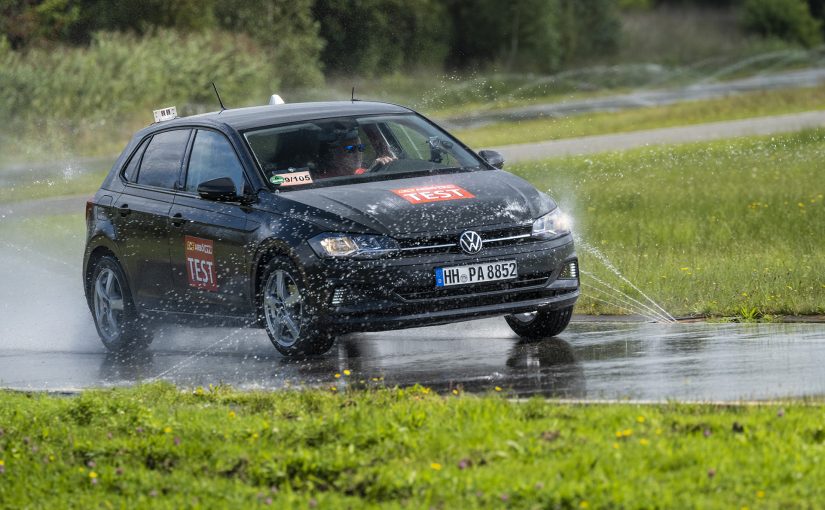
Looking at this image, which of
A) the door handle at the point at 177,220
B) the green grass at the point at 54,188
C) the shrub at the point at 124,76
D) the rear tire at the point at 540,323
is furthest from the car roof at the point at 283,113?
Answer: the shrub at the point at 124,76

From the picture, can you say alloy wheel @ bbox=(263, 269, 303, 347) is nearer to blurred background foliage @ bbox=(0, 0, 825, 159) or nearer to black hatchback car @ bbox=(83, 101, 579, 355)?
black hatchback car @ bbox=(83, 101, 579, 355)

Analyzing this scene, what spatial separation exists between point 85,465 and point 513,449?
6.58 ft

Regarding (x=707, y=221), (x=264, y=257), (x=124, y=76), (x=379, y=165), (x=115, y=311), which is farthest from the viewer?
(x=124, y=76)

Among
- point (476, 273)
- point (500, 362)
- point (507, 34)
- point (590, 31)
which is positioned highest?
point (476, 273)

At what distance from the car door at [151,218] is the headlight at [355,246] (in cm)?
192

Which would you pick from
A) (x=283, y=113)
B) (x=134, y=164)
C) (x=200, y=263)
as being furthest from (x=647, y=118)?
(x=200, y=263)

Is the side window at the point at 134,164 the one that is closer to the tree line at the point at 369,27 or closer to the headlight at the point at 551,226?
the headlight at the point at 551,226

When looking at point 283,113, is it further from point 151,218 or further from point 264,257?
point 264,257

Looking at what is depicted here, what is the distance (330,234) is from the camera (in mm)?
9742

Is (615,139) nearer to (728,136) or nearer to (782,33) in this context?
(728,136)

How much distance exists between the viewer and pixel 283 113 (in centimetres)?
1131

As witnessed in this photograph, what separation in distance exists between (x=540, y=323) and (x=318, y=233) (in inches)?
76.4

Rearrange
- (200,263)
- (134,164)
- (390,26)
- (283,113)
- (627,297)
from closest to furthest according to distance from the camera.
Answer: (200,263)
(283,113)
(134,164)
(627,297)
(390,26)

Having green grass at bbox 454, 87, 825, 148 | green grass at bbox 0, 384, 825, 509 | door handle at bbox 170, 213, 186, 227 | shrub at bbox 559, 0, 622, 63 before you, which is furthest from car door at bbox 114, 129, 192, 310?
shrub at bbox 559, 0, 622, 63
